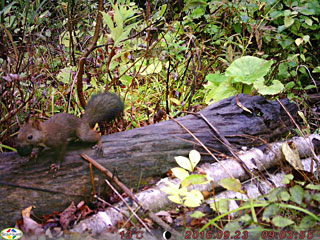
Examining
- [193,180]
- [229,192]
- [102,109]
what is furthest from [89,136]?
[229,192]

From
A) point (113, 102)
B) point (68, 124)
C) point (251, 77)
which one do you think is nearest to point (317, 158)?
point (251, 77)

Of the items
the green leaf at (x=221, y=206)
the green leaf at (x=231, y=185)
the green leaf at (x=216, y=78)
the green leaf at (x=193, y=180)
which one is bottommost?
the green leaf at (x=221, y=206)

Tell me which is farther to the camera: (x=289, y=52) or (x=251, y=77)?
(x=289, y=52)

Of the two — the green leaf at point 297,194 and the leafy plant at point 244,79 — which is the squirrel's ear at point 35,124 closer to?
the green leaf at point 297,194

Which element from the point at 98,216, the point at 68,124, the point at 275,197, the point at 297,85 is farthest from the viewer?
the point at 297,85

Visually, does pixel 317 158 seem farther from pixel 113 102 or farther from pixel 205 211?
pixel 113 102

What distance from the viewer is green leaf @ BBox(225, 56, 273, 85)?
3.25 meters

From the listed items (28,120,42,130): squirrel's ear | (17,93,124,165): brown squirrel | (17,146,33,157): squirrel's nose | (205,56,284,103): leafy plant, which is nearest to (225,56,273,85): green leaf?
(205,56,284,103): leafy plant

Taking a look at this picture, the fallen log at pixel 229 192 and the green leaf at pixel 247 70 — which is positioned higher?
the green leaf at pixel 247 70

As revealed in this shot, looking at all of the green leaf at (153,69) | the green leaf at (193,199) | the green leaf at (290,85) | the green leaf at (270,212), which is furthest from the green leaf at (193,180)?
the green leaf at (290,85)

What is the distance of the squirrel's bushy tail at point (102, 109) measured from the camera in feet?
8.79

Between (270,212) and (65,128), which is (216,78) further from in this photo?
(270,212)

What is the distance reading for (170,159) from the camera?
2.53 metres

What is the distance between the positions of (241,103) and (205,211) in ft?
3.78
